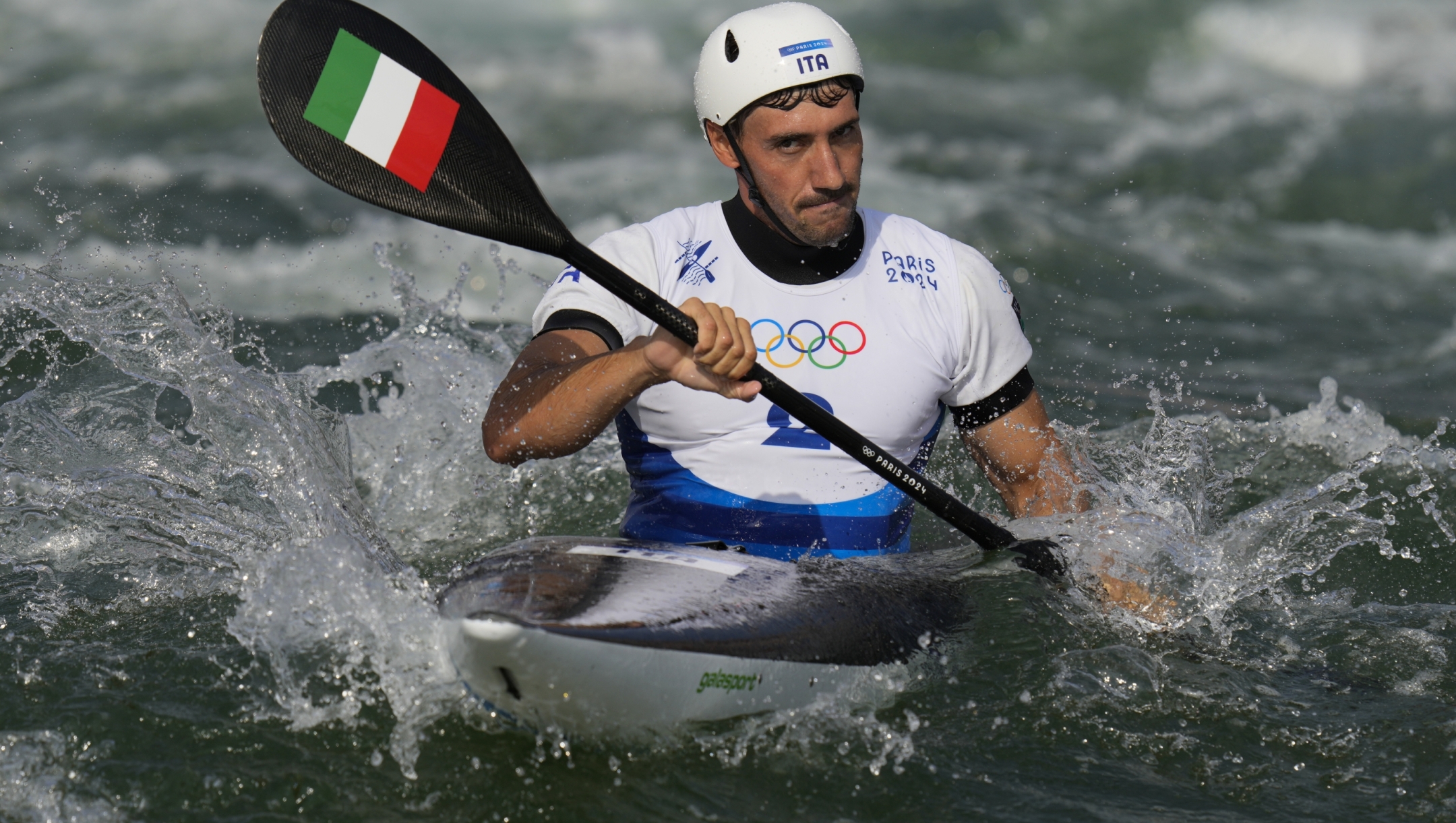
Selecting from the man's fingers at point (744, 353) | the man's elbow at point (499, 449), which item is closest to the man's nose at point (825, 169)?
the man's fingers at point (744, 353)

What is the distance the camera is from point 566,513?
468cm

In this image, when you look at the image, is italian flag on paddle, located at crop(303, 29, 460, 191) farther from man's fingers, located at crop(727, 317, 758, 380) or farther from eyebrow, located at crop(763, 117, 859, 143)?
man's fingers, located at crop(727, 317, 758, 380)

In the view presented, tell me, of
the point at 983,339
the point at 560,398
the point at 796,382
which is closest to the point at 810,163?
the point at 796,382

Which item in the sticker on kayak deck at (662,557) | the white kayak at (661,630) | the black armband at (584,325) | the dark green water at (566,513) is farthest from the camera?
the black armband at (584,325)

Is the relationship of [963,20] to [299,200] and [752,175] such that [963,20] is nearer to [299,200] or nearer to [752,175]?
[299,200]

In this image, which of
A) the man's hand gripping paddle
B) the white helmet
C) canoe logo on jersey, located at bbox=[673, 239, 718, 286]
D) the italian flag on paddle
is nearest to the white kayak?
the man's hand gripping paddle

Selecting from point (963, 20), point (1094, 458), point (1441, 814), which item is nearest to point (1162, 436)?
point (1094, 458)

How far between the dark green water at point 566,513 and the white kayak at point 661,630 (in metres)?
0.11

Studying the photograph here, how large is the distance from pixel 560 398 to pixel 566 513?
170 cm

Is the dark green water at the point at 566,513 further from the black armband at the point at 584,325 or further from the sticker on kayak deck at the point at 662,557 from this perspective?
the black armband at the point at 584,325

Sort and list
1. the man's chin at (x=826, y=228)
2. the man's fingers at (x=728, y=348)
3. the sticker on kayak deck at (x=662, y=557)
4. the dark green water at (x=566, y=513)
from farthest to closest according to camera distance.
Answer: the man's chin at (x=826, y=228) < the sticker on kayak deck at (x=662, y=557) < the dark green water at (x=566, y=513) < the man's fingers at (x=728, y=348)

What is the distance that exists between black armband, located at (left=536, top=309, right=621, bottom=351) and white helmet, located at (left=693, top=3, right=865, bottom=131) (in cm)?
65

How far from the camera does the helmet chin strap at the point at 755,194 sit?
351 cm

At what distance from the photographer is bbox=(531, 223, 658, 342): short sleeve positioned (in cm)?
338
